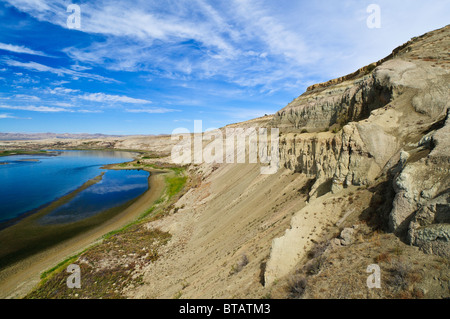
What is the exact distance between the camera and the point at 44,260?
17.7 meters

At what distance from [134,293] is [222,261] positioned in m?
5.82

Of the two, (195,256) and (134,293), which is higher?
(195,256)

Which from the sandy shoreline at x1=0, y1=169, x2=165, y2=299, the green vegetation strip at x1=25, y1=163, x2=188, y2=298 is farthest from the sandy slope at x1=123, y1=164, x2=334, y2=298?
the sandy shoreline at x1=0, y1=169, x2=165, y2=299

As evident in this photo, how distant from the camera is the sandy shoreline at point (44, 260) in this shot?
47.4ft

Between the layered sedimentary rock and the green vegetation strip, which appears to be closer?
Result: the layered sedimentary rock

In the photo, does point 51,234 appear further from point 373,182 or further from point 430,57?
point 430,57

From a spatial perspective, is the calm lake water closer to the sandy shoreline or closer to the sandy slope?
the sandy shoreline

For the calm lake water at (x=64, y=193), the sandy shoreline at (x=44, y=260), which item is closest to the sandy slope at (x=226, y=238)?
the sandy shoreline at (x=44, y=260)

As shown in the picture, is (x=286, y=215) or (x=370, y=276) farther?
(x=286, y=215)

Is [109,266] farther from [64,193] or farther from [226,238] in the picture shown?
[64,193]

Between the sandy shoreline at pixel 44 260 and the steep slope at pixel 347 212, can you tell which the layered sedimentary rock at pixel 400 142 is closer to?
the steep slope at pixel 347 212

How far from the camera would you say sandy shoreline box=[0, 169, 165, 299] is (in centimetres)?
1444

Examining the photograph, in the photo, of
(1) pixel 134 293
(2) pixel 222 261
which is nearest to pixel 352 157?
(2) pixel 222 261

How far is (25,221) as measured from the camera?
25297mm
